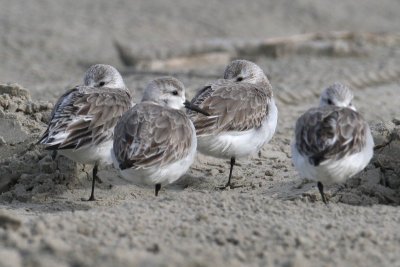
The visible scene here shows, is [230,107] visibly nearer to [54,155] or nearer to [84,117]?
[84,117]

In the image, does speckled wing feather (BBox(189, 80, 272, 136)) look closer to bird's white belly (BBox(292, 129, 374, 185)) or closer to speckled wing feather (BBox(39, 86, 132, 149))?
speckled wing feather (BBox(39, 86, 132, 149))

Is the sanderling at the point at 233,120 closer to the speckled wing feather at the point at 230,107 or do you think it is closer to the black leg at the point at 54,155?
the speckled wing feather at the point at 230,107

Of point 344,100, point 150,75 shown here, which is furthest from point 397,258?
point 150,75

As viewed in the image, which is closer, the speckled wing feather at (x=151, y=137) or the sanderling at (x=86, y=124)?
the speckled wing feather at (x=151, y=137)

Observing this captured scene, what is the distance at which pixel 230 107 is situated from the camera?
28.9 ft

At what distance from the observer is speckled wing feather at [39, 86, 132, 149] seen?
26.3 feet

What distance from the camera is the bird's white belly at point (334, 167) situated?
730cm

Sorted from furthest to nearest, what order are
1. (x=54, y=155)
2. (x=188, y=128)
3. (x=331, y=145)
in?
(x=54, y=155) < (x=188, y=128) < (x=331, y=145)

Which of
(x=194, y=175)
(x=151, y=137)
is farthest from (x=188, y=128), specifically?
(x=194, y=175)

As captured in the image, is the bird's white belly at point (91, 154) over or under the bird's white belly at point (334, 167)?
under

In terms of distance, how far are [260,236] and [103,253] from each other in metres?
1.17

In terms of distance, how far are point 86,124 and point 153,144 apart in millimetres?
936

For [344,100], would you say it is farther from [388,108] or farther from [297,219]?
[388,108]

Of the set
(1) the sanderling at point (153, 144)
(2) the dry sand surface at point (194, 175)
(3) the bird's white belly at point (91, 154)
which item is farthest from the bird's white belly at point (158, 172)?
(3) the bird's white belly at point (91, 154)
